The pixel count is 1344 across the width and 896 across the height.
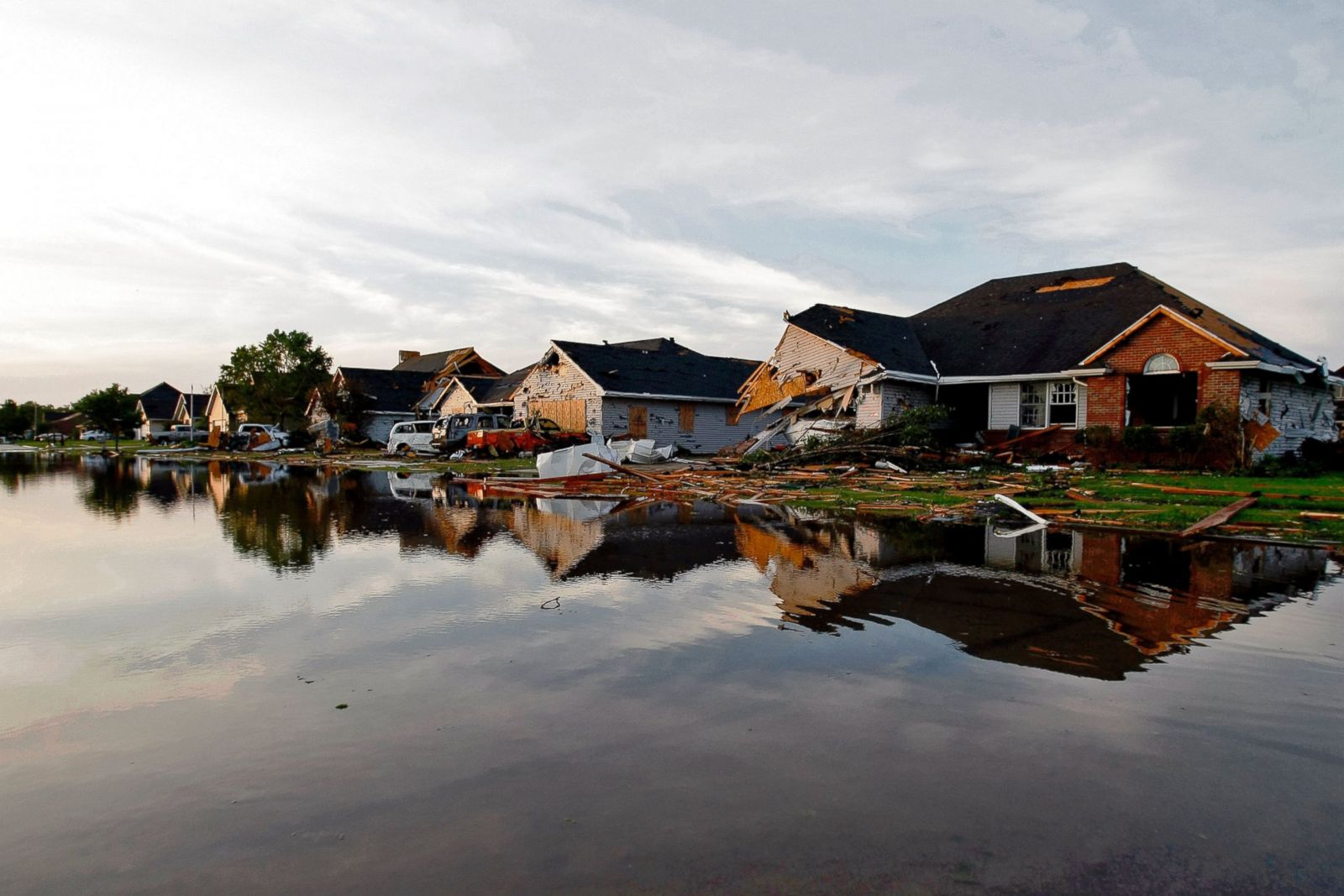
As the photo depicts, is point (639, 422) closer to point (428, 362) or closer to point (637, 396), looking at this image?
point (637, 396)

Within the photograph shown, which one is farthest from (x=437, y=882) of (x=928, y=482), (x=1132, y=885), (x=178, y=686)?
(x=928, y=482)

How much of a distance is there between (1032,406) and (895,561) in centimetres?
1895

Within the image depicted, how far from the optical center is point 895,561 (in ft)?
32.0

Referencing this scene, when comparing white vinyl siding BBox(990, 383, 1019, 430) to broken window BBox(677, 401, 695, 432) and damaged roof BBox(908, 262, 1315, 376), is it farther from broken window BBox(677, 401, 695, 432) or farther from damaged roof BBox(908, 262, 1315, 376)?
broken window BBox(677, 401, 695, 432)

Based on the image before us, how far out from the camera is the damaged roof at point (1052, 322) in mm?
25344

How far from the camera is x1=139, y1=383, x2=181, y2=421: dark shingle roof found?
103m

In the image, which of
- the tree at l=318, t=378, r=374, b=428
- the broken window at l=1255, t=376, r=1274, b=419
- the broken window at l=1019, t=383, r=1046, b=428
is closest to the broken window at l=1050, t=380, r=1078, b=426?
the broken window at l=1019, t=383, r=1046, b=428

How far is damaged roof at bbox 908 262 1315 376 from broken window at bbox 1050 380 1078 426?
2.69 feet

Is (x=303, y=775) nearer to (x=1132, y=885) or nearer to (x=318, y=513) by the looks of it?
(x=1132, y=885)

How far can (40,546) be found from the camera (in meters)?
11.3

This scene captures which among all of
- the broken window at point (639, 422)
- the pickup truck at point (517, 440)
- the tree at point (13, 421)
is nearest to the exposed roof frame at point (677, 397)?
the broken window at point (639, 422)

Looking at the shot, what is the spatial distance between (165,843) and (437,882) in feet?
3.95

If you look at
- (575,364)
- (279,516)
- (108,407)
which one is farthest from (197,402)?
(279,516)

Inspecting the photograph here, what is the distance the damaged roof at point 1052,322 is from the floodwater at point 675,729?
1768 centimetres
